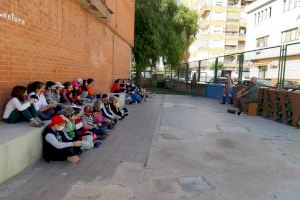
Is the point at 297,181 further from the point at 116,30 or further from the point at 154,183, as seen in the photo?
the point at 116,30

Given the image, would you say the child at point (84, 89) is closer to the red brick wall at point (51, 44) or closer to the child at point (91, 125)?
the red brick wall at point (51, 44)

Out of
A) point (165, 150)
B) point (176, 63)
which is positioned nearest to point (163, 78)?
point (176, 63)

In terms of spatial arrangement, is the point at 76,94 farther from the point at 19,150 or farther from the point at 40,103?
the point at 19,150

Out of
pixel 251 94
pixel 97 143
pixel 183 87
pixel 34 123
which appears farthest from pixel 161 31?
pixel 34 123

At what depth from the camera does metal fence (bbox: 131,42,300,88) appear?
11625 millimetres

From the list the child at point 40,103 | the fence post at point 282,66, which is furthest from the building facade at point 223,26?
the child at point 40,103

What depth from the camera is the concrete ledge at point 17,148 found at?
13.9ft

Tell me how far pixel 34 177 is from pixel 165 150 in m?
2.76

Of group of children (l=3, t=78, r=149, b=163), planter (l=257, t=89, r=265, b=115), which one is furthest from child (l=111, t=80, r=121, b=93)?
planter (l=257, t=89, r=265, b=115)

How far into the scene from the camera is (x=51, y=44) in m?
7.32

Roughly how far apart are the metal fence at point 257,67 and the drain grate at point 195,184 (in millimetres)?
7855

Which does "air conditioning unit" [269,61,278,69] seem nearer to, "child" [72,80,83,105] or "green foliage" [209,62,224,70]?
"green foliage" [209,62,224,70]

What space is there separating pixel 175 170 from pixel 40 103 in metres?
3.10

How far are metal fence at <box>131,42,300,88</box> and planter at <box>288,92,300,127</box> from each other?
126 cm
